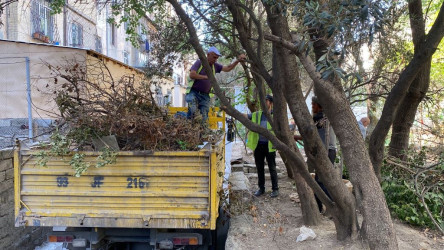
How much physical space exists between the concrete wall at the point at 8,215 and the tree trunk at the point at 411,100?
6.02 metres

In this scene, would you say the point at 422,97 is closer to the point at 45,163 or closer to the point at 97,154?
the point at 97,154

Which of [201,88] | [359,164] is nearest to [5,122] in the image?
[201,88]

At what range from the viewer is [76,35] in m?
16.4

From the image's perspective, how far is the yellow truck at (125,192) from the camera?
11.5 feet

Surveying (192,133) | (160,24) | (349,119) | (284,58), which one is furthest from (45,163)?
(160,24)

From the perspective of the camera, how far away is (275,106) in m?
4.69

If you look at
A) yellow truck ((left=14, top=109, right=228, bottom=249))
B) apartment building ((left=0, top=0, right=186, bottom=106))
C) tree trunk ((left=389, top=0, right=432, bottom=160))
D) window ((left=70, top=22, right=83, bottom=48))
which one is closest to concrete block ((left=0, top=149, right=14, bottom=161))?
yellow truck ((left=14, top=109, right=228, bottom=249))

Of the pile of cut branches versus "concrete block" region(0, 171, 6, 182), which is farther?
"concrete block" region(0, 171, 6, 182)

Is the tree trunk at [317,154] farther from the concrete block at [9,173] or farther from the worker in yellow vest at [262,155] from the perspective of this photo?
the concrete block at [9,173]

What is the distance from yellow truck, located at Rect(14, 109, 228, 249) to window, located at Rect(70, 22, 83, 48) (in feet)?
44.8

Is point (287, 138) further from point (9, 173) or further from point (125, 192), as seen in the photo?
point (9, 173)

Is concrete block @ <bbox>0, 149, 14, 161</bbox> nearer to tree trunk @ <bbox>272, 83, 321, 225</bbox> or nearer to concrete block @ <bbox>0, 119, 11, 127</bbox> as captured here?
concrete block @ <bbox>0, 119, 11, 127</bbox>

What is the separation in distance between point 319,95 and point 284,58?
61cm

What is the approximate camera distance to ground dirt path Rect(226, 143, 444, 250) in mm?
4102
